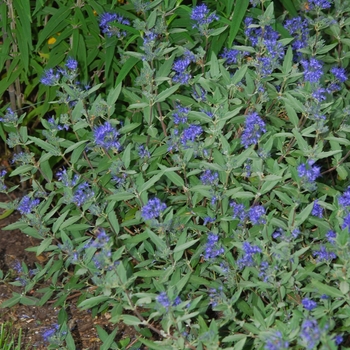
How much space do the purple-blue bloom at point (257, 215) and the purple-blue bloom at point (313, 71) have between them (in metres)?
0.57

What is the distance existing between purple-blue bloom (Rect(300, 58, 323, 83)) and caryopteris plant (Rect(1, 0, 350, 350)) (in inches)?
0.4

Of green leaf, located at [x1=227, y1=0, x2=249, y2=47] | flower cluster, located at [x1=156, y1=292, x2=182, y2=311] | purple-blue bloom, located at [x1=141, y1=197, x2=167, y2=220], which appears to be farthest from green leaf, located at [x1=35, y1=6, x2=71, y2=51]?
flower cluster, located at [x1=156, y1=292, x2=182, y2=311]

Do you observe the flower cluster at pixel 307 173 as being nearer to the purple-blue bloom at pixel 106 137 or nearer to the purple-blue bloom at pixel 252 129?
the purple-blue bloom at pixel 252 129

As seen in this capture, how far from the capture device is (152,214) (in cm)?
309

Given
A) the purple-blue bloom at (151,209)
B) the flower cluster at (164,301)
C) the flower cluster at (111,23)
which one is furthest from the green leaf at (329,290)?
the flower cluster at (111,23)

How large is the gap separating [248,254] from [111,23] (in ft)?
4.77

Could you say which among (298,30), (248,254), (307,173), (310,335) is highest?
(298,30)

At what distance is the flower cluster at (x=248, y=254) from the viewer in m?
3.03

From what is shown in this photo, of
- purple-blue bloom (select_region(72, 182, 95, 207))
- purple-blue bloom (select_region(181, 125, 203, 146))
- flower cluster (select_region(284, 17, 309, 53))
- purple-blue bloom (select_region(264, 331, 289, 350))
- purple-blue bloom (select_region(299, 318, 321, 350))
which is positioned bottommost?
purple-blue bloom (select_region(264, 331, 289, 350))

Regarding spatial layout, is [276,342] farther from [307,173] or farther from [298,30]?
[298,30]

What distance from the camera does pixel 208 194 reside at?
10.8ft

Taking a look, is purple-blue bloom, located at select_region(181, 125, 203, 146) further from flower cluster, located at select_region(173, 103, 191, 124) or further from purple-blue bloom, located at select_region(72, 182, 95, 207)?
purple-blue bloom, located at select_region(72, 182, 95, 207)

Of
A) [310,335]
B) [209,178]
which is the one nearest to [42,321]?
[209,178]

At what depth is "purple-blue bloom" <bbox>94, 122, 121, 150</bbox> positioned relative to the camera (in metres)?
3.23
